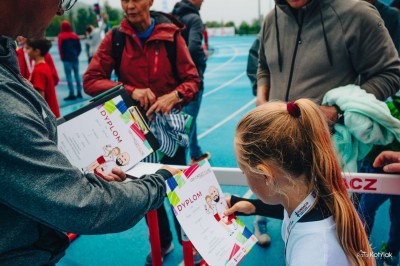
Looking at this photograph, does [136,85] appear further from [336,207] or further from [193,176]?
[336,207]

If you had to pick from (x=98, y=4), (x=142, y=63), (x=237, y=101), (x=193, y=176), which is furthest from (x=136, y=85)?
(x=98, y=4)

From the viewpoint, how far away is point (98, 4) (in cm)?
1608

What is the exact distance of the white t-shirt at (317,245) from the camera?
1075 mm

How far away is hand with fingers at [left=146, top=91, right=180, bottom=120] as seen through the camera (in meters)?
2.11

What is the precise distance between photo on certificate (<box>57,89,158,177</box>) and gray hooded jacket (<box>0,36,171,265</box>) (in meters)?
0.33

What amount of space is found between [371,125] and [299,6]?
2.62 ft

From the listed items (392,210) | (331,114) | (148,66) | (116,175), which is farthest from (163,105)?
(392,210)

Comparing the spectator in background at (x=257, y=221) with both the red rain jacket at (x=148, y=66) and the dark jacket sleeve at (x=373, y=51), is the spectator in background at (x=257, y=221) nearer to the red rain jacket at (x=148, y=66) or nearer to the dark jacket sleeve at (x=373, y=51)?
the red rain jacket at (x=148, y=66)

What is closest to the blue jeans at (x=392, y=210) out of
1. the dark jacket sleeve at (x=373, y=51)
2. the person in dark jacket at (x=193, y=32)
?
the dark jacket sleeve at (x=373, y=51)

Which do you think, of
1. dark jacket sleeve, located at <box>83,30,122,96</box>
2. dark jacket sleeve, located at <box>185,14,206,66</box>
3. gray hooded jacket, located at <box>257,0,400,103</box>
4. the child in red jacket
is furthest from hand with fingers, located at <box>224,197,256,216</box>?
the child in red jacket

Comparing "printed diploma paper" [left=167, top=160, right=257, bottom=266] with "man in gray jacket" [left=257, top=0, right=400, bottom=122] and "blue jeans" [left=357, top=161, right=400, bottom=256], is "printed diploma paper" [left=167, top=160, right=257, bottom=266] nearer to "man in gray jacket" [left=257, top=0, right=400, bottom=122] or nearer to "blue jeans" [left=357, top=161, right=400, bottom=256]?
"man in gray jacket" [left=257, top=0, right=400, bottom=122]

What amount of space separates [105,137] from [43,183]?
1.99 feet

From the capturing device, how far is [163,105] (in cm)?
212

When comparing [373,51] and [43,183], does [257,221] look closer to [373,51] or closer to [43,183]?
[373,51]
